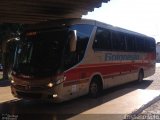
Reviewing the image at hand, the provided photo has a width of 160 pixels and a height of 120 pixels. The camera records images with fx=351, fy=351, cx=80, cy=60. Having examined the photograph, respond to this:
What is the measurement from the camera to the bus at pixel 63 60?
11484 mm

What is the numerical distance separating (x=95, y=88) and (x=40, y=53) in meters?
3.30

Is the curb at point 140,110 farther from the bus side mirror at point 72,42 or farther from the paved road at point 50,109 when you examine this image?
the bus side mirror at point 72,42

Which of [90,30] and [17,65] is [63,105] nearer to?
[17,65]

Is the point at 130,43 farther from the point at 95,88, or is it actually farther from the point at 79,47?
the point at 79,47

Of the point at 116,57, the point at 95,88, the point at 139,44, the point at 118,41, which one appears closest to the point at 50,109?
the point at 95,88

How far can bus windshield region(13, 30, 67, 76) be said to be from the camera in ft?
38.0

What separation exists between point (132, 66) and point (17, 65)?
8447 mm

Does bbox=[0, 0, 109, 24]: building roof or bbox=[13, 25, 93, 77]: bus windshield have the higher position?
bbox=[0, 0, 109, 24]: building roof

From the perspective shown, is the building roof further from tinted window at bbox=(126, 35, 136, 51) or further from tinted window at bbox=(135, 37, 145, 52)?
tinted window at bbox=(135, 37, 145, 52)

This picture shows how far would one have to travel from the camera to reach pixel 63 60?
38.1 ft

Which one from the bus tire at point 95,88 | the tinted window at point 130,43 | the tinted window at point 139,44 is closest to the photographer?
the bus tire at point 95,88

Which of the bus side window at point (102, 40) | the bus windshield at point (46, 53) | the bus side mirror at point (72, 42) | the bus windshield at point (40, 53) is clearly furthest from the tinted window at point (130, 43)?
the bus side mirror at point (72, 42)

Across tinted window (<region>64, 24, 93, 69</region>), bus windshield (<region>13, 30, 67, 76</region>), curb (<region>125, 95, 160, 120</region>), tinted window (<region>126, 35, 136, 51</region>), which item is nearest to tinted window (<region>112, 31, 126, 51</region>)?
tinted window (<region>126, 35, 136, 51</region>)

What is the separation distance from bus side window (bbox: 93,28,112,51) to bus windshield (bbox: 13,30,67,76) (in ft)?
8.12
